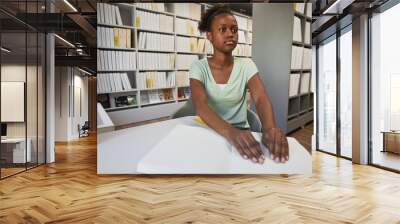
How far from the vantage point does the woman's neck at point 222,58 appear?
19.9ft

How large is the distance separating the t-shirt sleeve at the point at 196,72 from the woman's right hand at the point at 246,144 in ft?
3.21

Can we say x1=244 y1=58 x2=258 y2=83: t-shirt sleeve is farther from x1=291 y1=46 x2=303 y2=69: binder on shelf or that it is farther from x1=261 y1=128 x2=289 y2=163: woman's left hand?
x1=261 y1=128 x2=289 y2=163: woman's left hand

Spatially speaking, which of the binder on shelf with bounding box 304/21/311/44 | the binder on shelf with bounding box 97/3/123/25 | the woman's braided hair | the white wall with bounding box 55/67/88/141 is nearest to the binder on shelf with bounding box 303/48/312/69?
the binder on shelf with bounding box 304/21/311/44

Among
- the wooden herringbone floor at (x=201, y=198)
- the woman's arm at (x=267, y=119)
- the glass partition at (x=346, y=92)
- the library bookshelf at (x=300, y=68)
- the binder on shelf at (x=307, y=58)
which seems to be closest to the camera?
the wooden herringbone floor at (x=201, y=198)

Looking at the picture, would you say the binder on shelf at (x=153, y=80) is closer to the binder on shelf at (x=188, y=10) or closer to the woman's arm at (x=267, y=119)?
the binder on shelf at (x=188, y=10)

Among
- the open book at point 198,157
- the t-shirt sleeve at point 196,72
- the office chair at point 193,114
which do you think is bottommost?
the open book at point 198,157

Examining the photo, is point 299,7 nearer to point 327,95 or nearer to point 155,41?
point 155,41

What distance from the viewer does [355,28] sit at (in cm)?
768

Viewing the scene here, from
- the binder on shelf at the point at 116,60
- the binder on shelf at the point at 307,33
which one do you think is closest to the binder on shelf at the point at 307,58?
the binder on shelf at the point at 307,33

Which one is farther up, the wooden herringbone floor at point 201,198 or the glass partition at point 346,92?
the glass partition at point 346,92

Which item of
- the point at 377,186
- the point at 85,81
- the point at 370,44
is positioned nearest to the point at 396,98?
the point at 370,44

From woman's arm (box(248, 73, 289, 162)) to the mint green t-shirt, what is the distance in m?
0.15

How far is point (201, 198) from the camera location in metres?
4.63

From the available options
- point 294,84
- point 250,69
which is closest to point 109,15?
point 250,69
